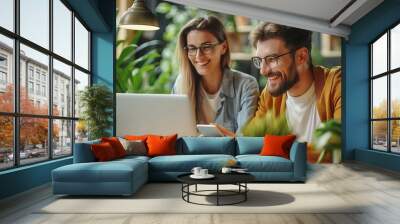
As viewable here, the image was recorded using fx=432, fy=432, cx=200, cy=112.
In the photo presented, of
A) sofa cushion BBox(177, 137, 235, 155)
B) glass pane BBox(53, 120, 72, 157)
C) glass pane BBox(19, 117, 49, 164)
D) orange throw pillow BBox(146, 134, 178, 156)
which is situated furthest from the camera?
sofa cushion BBox(177, 137, 235, 155)

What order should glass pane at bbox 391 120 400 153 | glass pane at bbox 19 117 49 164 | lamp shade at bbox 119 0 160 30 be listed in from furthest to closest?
glass pane at bbox 391 120 400 153, lamp shade at bbox 119 0 160 30, glass pane at bbox 19 117 49 164

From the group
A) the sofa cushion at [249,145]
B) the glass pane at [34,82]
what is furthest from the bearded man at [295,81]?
the glass pane at [34,82]

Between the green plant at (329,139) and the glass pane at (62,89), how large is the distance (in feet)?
18.0

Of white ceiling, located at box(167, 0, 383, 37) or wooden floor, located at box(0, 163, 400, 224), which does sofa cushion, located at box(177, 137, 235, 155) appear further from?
white ceiling, located at box(167, 0, 383, 37)

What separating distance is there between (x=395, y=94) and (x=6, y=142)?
7.08 meters

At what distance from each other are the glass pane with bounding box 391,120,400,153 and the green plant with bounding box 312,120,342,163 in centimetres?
148

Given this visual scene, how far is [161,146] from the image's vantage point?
23.6ft

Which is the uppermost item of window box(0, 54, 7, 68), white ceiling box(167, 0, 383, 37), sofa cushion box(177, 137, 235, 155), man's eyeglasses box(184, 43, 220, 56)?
white ceiling box(167, 0, 383, 37)

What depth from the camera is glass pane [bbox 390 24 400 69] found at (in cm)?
843

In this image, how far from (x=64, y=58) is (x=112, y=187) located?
3060mm

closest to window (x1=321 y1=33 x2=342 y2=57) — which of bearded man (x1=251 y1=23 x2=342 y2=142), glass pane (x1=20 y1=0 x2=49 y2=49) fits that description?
bearded man (x1=251 y1=23 x2=342 y2=142)

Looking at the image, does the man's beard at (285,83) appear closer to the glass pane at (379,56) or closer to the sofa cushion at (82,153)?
the glass pane at (379,56)

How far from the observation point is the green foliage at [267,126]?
9875mm

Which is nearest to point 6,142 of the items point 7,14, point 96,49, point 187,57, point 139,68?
point 7,14
